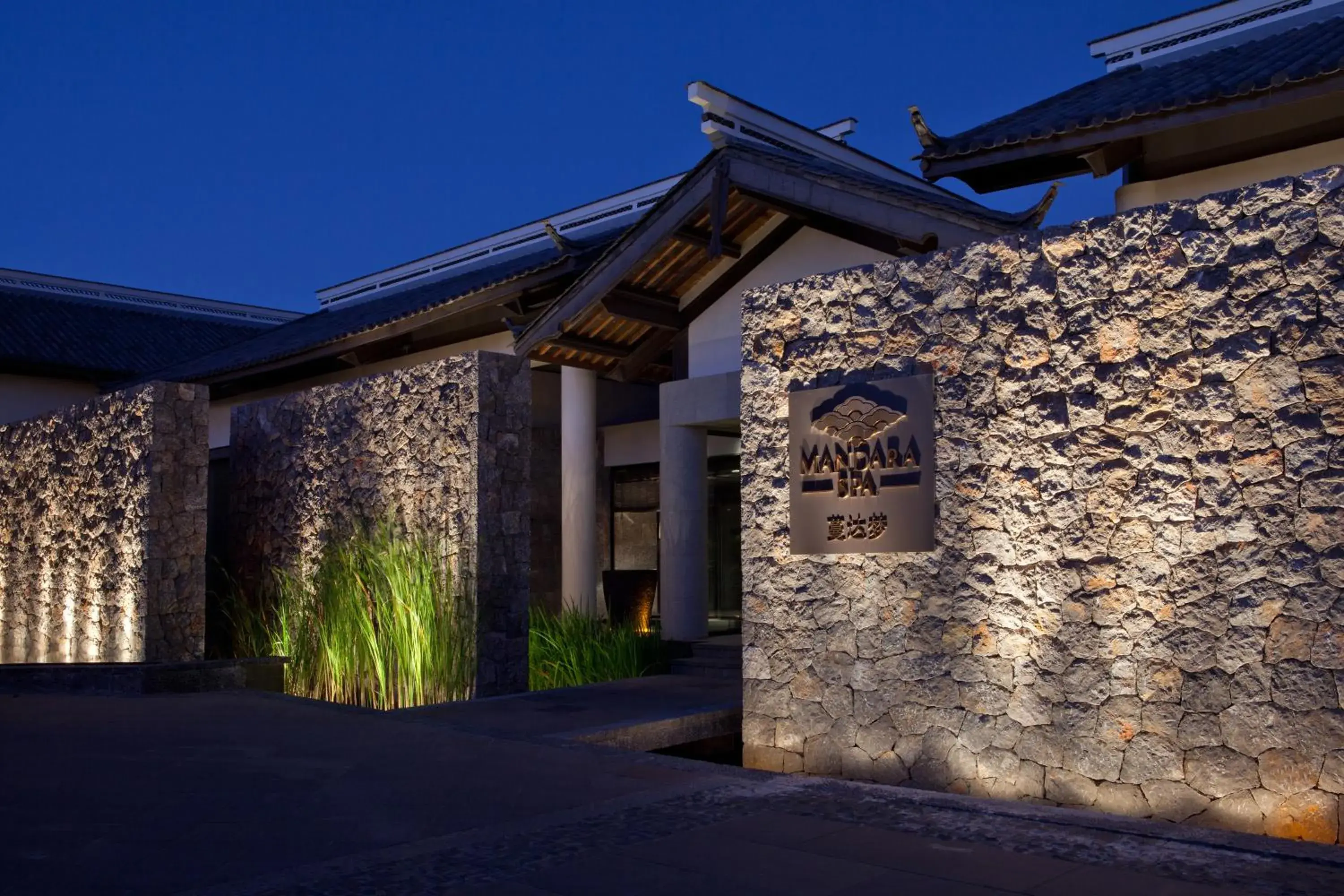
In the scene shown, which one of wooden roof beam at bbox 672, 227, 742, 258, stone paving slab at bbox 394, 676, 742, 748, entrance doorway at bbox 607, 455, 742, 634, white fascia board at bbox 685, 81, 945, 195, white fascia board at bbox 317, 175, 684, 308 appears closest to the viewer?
stone paving slab at bbox 394, 676, 742, 748

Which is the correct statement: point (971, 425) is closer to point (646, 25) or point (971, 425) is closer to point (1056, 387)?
point (1056, 387)

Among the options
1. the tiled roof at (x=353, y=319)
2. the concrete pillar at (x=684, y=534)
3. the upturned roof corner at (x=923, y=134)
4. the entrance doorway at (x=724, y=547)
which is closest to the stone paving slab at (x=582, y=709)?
the concrete pillar at (x=684, y=534)

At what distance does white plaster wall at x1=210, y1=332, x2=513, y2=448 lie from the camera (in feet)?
50.3

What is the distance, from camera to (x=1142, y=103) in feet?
29.8

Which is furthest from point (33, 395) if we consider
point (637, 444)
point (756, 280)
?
point (756, 280)

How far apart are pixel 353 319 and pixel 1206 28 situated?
13.0 metres

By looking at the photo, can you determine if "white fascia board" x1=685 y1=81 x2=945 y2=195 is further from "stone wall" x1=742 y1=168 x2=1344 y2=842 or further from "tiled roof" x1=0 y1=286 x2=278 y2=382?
"tiled roof" x1=0 y1=286 x2=278 y2=382

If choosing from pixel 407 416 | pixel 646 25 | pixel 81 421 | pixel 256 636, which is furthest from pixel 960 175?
pixel 646 25

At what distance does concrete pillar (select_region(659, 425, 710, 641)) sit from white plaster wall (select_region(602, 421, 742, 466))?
7.52ft

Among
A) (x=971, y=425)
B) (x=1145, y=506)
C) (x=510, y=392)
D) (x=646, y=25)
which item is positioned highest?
(x=646, y=25)

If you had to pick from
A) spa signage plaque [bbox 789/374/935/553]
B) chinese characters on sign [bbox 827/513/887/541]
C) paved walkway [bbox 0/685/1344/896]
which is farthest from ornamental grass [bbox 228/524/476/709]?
chinese characters on sign [bbox 827/513/887/541]

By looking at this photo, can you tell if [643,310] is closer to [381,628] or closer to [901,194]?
[901,194]

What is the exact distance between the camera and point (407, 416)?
10906mm

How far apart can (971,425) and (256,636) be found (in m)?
8.56
